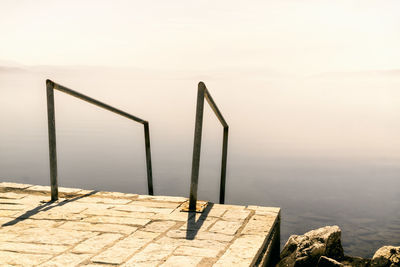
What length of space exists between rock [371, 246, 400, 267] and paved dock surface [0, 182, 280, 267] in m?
1.03

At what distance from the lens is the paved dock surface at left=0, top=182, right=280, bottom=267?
10.4ft

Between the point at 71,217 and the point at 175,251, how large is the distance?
1.41m

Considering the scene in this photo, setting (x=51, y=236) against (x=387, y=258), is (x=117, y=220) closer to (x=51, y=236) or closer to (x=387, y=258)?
(x=51, y=236)

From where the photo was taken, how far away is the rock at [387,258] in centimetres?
427

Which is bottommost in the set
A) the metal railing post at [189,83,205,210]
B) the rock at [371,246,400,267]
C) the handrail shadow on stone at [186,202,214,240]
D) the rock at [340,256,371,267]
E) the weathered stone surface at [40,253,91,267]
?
the rock at [340,256,371,267]

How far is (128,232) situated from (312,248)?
1.90 metres

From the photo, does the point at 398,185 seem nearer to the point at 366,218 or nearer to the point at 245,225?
the point at 366,218

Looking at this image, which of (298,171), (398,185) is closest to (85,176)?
(298,171)

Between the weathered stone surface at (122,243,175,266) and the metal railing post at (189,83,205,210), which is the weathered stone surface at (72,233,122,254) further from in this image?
the metal railing post at (189,83,205,210)

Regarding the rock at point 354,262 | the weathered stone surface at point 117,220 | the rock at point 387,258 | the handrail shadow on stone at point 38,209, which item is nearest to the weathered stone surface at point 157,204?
the weathered stone surface at point 117,220

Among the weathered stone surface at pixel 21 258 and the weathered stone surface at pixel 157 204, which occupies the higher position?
the weathered stone surface at pixel 21 258

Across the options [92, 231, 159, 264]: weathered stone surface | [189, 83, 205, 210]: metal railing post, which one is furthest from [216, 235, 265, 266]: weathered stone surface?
[189, 83, 205, 210]: metal railing post

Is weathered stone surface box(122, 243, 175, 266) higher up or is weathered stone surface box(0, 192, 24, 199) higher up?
weathered stone surface box(122, 243, 175, 266)

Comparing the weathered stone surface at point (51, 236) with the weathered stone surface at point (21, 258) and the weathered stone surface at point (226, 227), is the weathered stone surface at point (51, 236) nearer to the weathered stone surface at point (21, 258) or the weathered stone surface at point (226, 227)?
the weathered stone surface at point (21, 258)
